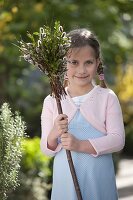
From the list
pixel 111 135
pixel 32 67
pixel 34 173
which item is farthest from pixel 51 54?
pixel 32 67

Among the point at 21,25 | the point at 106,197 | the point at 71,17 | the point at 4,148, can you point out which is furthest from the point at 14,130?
the point at 71,17

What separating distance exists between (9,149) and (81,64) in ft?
2.97

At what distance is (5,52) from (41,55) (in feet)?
26.4

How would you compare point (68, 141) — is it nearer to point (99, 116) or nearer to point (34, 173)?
point (99, 116)

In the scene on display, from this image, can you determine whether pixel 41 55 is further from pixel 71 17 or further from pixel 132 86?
pixel 132 86

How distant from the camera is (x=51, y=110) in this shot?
13.6 feet

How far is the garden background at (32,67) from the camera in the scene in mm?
8461

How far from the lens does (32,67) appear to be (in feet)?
44.5

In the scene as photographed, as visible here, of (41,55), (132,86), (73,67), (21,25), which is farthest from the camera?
(132,86)

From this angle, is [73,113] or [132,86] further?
[132,86]

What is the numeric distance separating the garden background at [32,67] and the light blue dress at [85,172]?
848 millimetres

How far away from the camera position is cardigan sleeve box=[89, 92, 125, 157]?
156 inches

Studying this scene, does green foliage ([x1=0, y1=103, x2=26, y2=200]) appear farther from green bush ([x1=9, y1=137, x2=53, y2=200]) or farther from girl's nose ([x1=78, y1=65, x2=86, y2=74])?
green bush ([x1=9, y1=137, x2=53, y2=200])

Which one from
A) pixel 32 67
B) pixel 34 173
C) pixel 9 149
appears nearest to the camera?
pixel 9 149
